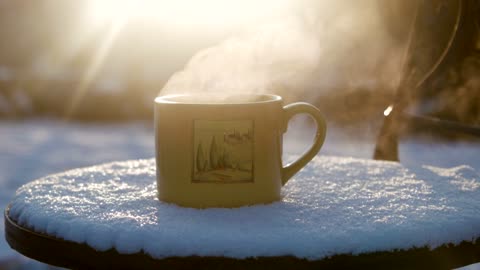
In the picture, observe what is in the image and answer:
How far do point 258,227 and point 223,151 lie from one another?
13 cm

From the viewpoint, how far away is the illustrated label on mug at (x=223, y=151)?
0.78 m

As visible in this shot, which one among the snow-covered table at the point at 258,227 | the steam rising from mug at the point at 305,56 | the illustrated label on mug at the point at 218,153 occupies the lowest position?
the snow-covered table at the point at 258,227

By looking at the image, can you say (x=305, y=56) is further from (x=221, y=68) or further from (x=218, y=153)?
(x=218, y=153)

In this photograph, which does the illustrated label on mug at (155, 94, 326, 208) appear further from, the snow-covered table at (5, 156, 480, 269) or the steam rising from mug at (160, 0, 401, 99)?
the steam rising from mug at (160, 0, 401, 99)

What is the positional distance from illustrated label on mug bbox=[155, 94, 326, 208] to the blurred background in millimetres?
263

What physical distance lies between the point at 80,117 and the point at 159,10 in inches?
75.3

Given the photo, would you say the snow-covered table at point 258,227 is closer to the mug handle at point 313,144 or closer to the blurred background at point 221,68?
the mug handle at point 313,144

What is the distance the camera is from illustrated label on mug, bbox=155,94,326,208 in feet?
2.56

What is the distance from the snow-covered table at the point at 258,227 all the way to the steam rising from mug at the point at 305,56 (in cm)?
26

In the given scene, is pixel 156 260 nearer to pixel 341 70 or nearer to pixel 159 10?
A: pixel 341 70

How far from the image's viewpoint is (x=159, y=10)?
7379mm

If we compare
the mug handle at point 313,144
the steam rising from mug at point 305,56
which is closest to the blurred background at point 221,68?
the steam rising from mug at point 305,56

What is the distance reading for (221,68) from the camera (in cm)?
107

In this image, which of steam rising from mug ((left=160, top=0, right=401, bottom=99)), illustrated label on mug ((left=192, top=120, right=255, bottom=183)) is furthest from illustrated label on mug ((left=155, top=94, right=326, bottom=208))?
steam rising from mug ((left=160, top=0, right=401, bottom=99))
